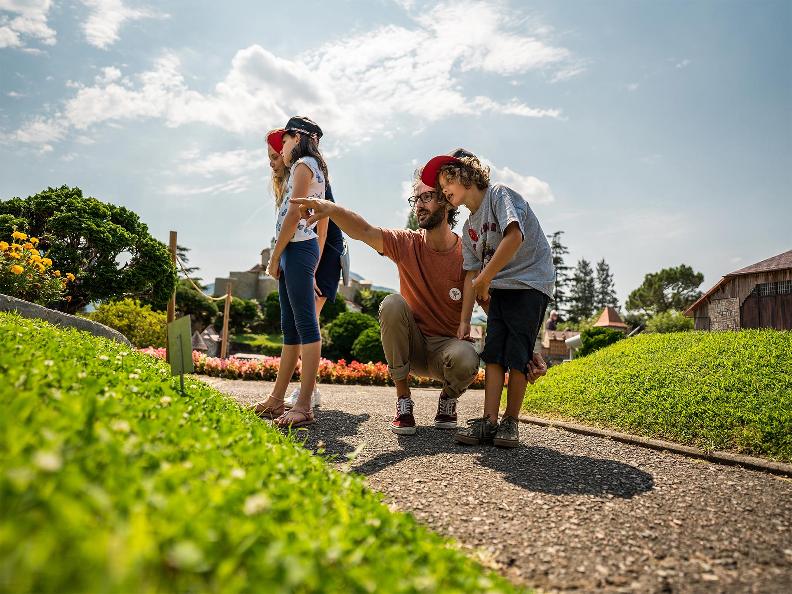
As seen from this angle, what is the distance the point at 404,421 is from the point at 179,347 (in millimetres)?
1807

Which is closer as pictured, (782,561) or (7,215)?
(782,561)

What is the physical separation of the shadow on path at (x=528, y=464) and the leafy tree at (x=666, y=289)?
7874 cm

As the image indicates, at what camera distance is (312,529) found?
4.56 feet

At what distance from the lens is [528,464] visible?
324cm

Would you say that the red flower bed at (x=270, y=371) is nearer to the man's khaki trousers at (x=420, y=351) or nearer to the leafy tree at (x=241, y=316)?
the man's khaki trousers at (x=420, y=351)

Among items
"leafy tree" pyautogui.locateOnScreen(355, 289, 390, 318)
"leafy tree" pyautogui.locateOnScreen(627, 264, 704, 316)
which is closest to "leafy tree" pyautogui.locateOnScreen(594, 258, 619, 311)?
"leafy tree" pyautogui.locateOnScreen(627, 264, 704, 316)

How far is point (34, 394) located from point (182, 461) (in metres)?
0.54

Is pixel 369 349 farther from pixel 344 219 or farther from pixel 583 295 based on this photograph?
pixel 583 295

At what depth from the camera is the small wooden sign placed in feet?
10.3

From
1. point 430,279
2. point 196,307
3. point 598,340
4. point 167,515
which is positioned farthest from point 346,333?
point 196,307

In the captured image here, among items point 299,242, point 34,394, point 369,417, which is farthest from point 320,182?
point 34,394

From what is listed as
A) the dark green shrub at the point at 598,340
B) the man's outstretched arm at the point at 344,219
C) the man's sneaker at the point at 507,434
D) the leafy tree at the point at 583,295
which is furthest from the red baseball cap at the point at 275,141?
the leafy tree at the point at 583,295

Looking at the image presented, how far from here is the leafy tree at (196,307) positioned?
101 ft

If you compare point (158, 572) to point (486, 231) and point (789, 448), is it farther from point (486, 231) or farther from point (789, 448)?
point (789, 448)
